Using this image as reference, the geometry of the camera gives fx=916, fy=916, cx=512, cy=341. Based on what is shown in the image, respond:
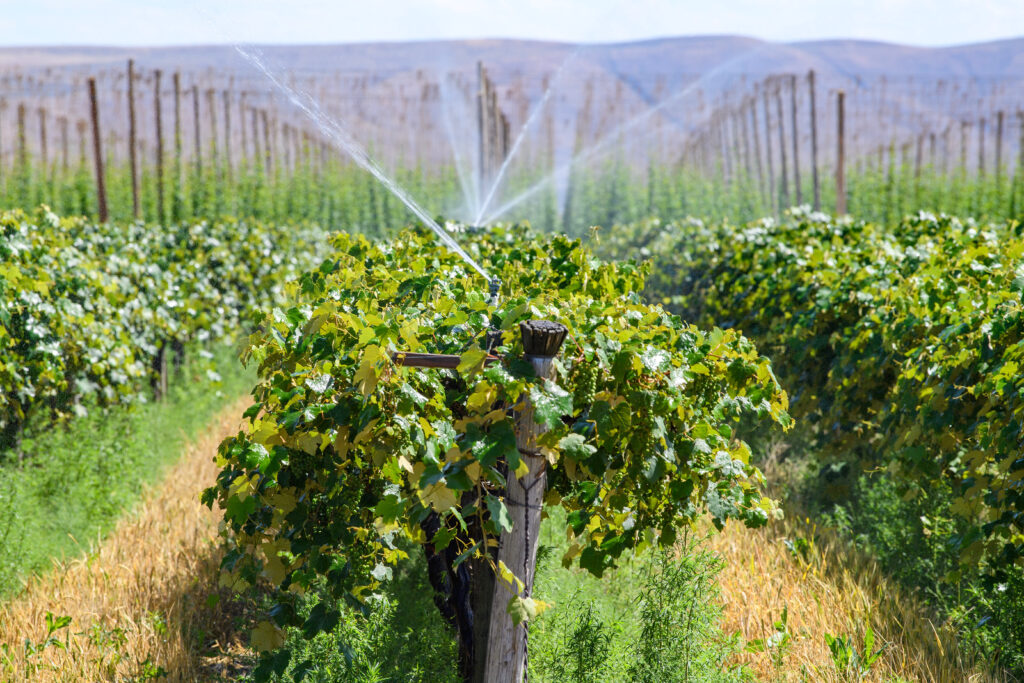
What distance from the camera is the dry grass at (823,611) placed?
329 cm

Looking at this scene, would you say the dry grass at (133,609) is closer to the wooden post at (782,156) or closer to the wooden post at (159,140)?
the wooden post at (159,140)

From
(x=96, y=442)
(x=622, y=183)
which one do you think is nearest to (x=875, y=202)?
(x=622, y=183)

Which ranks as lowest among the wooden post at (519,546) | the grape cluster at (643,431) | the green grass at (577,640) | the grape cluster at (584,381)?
the green grass at (577,640)

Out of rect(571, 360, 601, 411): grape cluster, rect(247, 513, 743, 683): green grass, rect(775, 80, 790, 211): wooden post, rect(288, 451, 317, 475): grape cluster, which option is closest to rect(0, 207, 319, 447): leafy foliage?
rect(247, 513, 743, 683): green grass

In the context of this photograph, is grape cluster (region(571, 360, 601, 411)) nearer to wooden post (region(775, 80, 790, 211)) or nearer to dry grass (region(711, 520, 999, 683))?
dry grass (region(711, 520, 999, 683))

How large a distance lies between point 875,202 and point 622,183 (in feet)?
19.0

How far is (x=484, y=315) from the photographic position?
250 centimetres

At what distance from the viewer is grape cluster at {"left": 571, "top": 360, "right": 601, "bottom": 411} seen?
2.22m

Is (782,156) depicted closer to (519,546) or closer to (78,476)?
(78,476)

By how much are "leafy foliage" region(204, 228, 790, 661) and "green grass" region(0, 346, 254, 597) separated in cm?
239

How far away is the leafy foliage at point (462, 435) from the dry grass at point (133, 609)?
76 cm

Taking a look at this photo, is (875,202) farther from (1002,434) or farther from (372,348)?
(372,348)

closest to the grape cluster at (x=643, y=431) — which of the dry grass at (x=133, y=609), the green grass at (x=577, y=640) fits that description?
the green grass at (x=577, y=640)

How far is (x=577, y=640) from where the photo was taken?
3021mm
